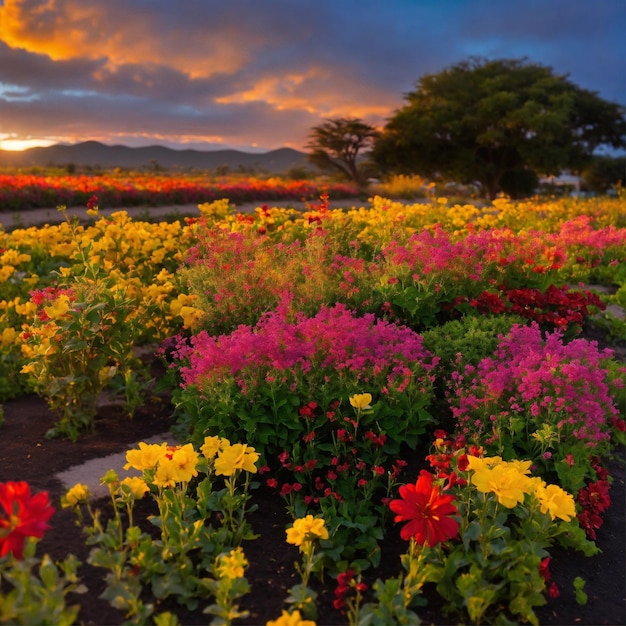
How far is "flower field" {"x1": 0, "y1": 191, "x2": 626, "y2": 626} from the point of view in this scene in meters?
2.58

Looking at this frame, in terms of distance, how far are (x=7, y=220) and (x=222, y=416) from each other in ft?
39.6

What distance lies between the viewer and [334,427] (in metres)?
3.80

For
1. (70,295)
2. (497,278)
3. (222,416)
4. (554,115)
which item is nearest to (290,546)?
(222,416)

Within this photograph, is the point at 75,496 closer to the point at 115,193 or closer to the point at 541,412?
the point at 541,412

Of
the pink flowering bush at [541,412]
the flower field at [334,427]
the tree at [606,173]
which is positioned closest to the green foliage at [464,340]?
the flower field at [334,427]

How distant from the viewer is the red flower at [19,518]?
1.99m

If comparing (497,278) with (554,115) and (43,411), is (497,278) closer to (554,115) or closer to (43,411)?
(43,411)

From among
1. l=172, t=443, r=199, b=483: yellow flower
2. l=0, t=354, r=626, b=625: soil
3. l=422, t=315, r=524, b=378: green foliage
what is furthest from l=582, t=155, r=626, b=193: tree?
l=172, t=443, r=199, b=483: yellow flower

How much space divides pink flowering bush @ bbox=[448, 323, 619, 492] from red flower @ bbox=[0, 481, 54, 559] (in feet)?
7.48

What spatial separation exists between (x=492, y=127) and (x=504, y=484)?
112ft

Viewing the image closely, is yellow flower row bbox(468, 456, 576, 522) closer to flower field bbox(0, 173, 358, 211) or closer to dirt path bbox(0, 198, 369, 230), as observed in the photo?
dirt path bbox(0, 198, 369, 230)

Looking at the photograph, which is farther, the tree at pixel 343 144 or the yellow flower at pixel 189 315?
the tree at pixel 343 144

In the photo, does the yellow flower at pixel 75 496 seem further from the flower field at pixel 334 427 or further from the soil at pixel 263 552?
the soil at pixel 263 552

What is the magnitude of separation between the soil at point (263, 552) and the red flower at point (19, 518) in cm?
62
